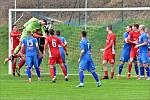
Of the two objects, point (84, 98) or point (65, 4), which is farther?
point (65, 4)

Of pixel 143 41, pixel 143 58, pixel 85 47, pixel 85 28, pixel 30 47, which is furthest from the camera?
pixel 85 28

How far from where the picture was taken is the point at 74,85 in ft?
72.3

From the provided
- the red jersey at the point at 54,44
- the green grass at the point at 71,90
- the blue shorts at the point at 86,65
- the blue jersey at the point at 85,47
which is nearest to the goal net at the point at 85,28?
the red jersey at the point at 54,44

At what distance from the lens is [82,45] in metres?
21.2

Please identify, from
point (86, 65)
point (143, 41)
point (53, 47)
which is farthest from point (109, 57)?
point (86, 65)

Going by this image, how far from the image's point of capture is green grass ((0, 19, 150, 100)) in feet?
59.8

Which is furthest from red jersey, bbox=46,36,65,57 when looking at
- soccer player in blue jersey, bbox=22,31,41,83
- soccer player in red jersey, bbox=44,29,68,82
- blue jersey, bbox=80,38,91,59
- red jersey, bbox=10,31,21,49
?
red jersey, bbox=10,31,21,49

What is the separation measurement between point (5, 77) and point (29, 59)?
281 centimetres

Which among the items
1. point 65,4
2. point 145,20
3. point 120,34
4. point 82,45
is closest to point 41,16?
point 120,34

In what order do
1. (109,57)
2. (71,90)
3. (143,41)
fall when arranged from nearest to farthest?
(71,90)
(143,41)
(109,57)

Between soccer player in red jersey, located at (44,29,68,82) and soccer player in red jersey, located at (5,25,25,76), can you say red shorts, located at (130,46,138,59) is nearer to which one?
soccer player in red jersey, located at (44,29,68,82)

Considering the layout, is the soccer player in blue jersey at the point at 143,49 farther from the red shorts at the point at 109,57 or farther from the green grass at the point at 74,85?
the red shorts at the point at 109,57

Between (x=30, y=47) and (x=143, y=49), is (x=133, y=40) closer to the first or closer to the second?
(x=143, y=49)

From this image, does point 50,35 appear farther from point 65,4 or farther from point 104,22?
point 65,4
